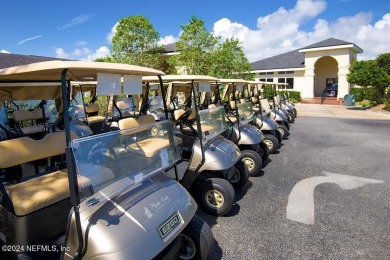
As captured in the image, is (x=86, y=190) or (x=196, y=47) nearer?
(x=86, y=190)

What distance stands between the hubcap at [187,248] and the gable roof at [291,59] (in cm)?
2368

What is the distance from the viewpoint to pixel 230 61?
16016mm

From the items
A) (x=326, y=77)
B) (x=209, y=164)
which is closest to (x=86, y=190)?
(x=209, y=164)

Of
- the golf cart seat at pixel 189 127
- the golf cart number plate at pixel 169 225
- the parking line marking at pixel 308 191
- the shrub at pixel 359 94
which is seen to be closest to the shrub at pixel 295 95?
the shrub at pixel 359 94

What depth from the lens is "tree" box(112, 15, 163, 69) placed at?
18094mm

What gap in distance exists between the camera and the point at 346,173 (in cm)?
514

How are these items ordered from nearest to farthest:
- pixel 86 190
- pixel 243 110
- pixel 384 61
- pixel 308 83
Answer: pixel 86 190 < pixel 243 110 < pixel 384 61 < pixel 308 83

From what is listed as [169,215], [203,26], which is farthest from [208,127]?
[203,26]

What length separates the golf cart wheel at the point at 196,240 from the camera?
2.32 metres

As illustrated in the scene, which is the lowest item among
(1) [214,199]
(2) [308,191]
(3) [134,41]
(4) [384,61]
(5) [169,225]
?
(2) [308,191]

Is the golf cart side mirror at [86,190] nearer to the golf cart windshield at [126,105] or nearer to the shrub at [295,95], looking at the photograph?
the golf cart windshield at [126,105]

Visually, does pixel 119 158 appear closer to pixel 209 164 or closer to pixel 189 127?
pixel 209 164

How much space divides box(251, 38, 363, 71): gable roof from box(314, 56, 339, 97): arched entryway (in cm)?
161

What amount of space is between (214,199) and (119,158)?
164 centimetres
